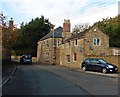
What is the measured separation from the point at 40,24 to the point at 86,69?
51.6 metres

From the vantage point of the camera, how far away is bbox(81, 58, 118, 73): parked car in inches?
1405

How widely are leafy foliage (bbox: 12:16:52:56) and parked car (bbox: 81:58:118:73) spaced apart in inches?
1987

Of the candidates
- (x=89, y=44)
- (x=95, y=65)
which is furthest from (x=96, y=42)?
(x=95, y=65)

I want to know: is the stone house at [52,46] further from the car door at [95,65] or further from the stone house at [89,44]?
the car door at [95,65]

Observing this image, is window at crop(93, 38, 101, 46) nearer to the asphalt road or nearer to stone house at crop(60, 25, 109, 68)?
stone house at crop(60, 25, 109, 68)

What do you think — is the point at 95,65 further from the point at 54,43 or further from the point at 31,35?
the point at 31,35

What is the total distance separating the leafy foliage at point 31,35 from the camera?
8969 centimetres

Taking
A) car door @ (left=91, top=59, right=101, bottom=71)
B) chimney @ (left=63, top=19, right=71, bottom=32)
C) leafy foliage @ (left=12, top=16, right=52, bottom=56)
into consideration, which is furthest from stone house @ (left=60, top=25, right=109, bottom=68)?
leafy foliage @ (left=12, top=16, right=52, bottom=56)

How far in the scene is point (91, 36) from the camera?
51.7 metres

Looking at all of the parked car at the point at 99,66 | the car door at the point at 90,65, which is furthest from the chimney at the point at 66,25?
the car door at the point at 90,65

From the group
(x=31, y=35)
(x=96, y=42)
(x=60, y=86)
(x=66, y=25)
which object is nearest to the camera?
(x=60, y=86)

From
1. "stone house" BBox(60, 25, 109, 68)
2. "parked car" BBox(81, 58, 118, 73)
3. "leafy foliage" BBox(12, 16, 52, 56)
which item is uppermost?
"leafy foliage" BBox(12, 16, 52, 56)

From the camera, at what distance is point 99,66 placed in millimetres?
37469

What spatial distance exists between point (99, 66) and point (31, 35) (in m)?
54.4
